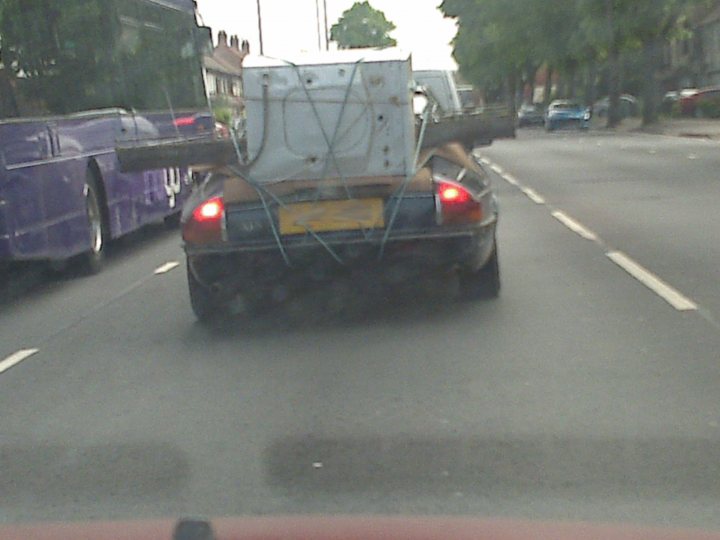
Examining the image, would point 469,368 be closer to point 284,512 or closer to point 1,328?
point 284,512

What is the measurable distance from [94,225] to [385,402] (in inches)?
300

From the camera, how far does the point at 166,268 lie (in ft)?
46.5

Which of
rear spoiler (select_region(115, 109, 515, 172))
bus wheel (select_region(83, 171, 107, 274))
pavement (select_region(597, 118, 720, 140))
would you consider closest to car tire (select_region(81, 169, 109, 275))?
bus wheel (select_region(83, 171, 107, 274))

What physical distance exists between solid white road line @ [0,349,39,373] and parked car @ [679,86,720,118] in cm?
5458

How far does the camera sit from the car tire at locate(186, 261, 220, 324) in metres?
10.1

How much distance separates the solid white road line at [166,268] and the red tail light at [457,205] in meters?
4.95

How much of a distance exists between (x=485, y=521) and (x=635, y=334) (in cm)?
449

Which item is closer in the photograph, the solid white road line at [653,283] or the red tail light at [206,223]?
the red tail light at [206,223]

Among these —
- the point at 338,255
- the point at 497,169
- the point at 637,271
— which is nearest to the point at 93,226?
the point at 338,255

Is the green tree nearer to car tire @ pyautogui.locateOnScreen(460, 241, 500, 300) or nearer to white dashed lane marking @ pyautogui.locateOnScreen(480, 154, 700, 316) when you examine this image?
white dashed lane marking @ pyautogui.locateOnScreen(480, 154, 700, 316)

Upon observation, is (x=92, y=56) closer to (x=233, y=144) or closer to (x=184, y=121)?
(x=184, y=121)

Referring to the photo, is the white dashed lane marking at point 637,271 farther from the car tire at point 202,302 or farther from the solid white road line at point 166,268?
the solid white road line at point 166,268

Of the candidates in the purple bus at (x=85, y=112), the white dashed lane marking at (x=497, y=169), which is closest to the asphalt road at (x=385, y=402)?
the purple bus at (x=85, y=112)

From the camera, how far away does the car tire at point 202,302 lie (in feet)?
33.1
